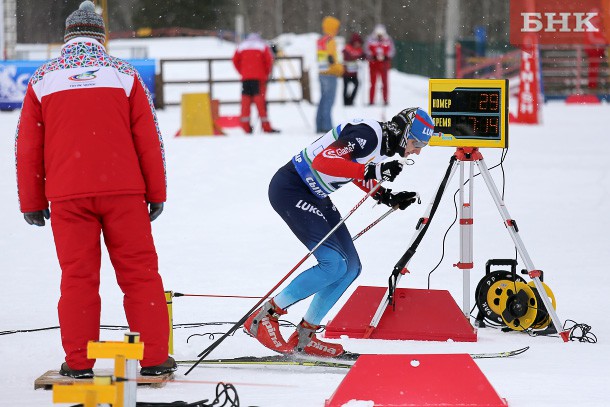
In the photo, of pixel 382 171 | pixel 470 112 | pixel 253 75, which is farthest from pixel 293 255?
pixel 253 75

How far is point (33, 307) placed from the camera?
736 cm

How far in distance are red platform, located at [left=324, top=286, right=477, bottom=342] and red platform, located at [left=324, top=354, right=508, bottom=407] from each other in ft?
5.32

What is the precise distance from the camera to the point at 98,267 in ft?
16.1

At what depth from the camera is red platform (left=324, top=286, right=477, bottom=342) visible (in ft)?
21.0

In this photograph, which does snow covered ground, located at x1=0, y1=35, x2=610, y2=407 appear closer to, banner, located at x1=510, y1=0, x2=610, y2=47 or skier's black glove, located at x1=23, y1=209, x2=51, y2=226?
skier's black glove, located at x1=23, y1=209, x2=51, y2=226

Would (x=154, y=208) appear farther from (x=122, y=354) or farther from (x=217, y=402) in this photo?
(x=122, y=354)

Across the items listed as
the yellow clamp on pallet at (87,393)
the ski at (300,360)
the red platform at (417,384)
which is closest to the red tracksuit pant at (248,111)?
the ski at (300,360)

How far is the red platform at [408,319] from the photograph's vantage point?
639 centimetres

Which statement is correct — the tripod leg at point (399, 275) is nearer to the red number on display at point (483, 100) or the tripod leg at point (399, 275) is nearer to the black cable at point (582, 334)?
the red number on display at point (483, 100)

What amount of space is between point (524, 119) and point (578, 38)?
609 centimetres

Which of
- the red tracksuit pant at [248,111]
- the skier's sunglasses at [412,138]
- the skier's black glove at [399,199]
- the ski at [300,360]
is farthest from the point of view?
the red tracksuit pant at [248,111]

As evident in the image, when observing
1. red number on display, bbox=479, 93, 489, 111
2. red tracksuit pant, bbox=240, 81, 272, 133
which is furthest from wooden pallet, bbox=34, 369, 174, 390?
red tracksuit pant, bbox=240, 81, 272, 133

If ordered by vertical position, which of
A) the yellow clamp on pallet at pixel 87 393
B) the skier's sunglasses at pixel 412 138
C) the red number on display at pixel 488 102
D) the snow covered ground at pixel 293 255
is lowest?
the snow covered ground at pixel 293 255

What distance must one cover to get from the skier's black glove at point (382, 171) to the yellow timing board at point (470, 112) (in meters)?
0.99
